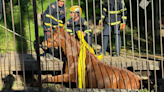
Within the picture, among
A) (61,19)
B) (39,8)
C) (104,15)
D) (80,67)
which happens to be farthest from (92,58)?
(39,8)

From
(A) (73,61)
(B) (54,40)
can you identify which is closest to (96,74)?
(A) (73,61)

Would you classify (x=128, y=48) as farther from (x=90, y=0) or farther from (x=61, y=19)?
(x=90, y=0)

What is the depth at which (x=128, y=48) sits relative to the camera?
306 inches

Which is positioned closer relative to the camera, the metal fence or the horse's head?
the metal fence

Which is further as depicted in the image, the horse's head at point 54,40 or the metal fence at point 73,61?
the horse's head at point 54,40

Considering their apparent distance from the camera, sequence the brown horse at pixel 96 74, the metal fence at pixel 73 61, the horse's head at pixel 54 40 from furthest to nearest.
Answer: the horse's head at pixel 54 40
the brown horse at pixel 96 74
the metal fence at pixel 73 61

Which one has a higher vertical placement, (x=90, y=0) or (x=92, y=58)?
(x=90, y=0)

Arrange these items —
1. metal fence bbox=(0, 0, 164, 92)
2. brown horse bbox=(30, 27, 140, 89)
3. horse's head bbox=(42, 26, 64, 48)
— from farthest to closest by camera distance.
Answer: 1. horse's head bbox=(42, 26, 64, 48)
2. brown horse bbox=(30, 27, 140, 89)
3. metal fence bbox=(0, 0, 164, 92)

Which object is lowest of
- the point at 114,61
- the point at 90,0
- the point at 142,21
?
the point at 114,61

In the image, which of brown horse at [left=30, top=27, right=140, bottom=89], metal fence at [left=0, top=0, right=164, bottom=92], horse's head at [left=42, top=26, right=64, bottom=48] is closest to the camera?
metal fence at [left=0, top=0, right=164, bottom=92]

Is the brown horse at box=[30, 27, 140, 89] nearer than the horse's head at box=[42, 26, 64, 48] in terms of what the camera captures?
Yes

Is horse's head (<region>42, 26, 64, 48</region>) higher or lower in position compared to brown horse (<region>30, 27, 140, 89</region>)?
higher

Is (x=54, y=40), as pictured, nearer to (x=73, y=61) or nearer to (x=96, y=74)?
(x=73, y=61)

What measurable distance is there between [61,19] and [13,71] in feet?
6.73
